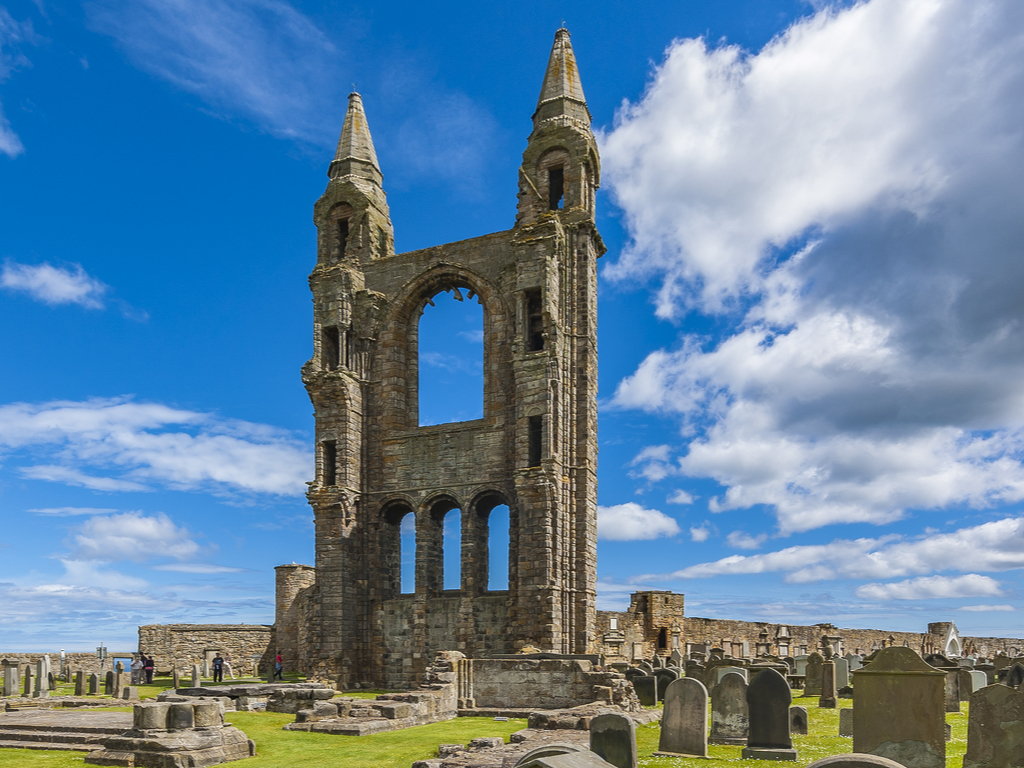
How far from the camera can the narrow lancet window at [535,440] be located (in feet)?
81.5

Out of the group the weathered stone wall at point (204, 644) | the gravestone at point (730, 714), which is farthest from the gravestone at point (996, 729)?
the weathered stone wall at point (204, 644)

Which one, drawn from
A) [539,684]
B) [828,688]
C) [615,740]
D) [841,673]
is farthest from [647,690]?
[615,740]

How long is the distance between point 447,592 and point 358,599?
288 cm

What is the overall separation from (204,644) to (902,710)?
1209 inches

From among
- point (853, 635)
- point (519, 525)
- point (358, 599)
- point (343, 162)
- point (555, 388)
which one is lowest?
point (853, 635)

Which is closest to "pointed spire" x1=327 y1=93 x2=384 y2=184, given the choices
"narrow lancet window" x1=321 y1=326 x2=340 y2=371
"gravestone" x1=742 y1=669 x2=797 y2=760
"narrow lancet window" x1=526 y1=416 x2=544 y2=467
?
"narrow lancet window" x1=321 y1=326 x2=340 y2=371

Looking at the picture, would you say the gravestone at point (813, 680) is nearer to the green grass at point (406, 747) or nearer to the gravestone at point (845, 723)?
the green grass at point (406, 747)

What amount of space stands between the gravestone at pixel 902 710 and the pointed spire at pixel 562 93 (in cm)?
2252

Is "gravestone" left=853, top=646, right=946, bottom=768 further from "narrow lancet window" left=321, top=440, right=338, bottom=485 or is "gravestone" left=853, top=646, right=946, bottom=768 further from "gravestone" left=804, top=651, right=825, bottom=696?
"narrow lancet window" left=321, top=440, right=338, bottom=485

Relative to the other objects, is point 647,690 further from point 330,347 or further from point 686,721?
point 330,347

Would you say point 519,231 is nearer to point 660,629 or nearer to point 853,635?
point 660,629

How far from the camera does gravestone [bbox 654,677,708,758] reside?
1063 cm

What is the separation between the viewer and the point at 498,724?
15.9 metres

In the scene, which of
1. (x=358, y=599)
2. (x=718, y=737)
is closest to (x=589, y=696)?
(x=718, y=737)
